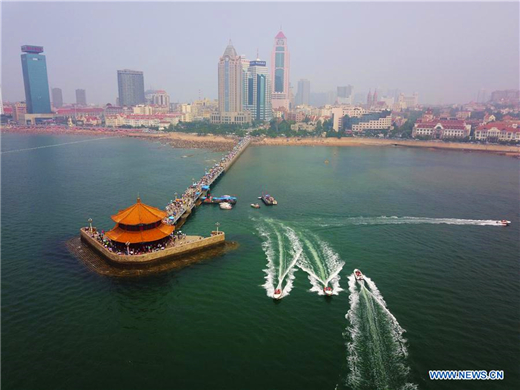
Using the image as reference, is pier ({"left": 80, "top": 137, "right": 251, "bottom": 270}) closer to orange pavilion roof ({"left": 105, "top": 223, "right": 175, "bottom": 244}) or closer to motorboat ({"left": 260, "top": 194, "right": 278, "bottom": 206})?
orange pavilion roof ({"left": 105, "top": 223, "right": 175, "bottom": 244})

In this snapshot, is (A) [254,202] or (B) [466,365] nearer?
(B) [466,365]

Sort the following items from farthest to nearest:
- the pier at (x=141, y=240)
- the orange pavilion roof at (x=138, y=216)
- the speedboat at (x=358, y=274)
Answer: the orange pavilion roof at (x=138, y=216), the pier at (x=141, y=240), the speedboat at (x=358, y=274)

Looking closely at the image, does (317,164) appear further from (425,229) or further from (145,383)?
(145,383)

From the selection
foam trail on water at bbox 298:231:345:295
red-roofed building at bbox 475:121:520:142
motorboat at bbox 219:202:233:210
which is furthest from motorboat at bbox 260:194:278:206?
red-roofed building at bbox 475:121:520:142

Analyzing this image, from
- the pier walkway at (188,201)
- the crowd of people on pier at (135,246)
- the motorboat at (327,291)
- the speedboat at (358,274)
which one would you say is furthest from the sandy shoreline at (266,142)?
the motorboat at (327,291)

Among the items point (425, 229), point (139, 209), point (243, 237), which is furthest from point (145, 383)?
point (425, 229)

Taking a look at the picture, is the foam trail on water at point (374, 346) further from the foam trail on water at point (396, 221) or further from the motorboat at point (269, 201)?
the motorboat at point (269, 201)
